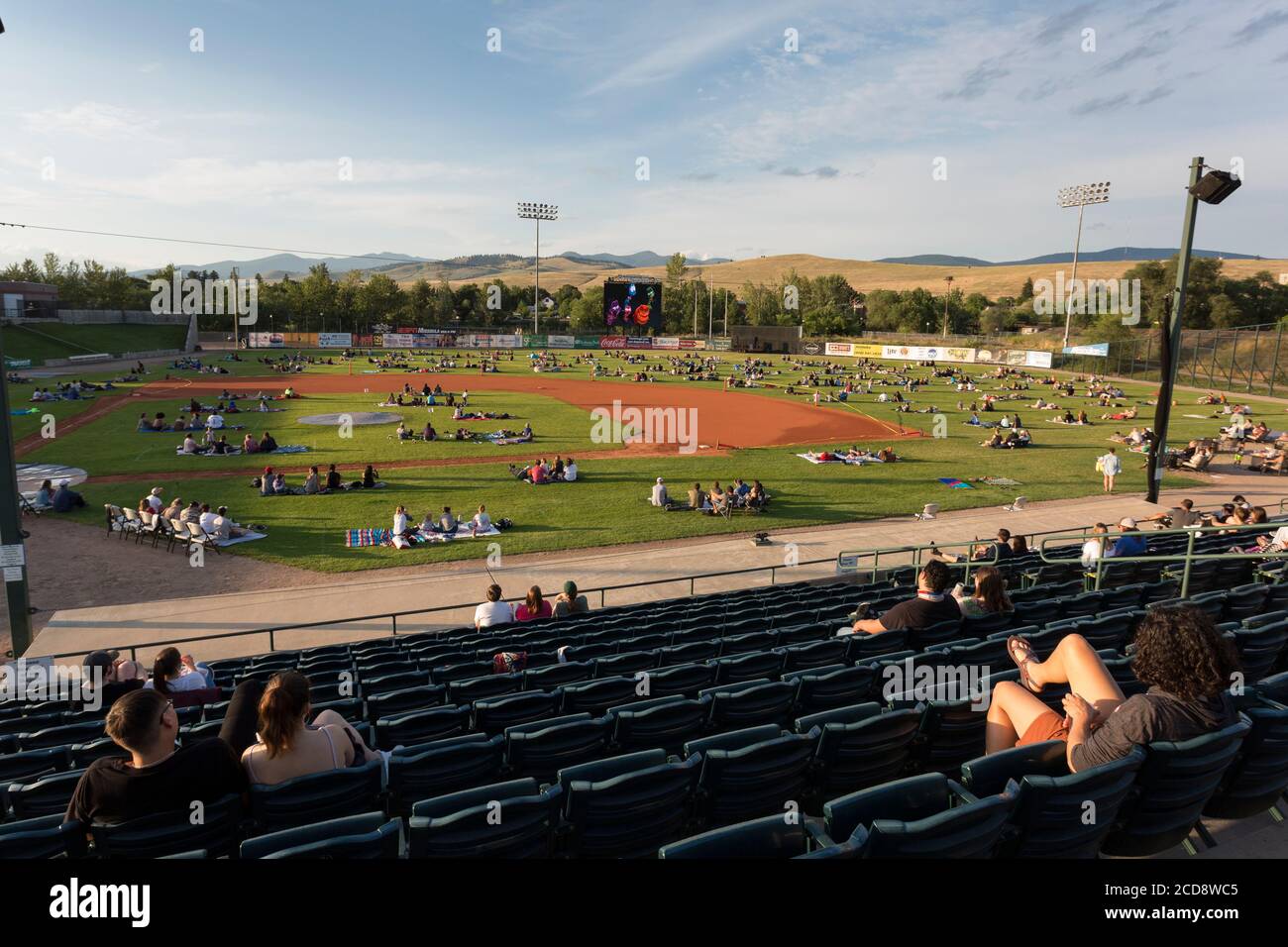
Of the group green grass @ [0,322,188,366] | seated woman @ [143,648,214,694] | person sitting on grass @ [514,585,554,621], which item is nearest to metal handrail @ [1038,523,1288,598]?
person sitting on grass @ [514,585,554,621]

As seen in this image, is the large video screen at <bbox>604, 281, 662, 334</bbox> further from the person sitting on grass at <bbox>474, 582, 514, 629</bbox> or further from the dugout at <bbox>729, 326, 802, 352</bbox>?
the person sitting on grass at <bbox>474, 582, 514, 629</bbox>

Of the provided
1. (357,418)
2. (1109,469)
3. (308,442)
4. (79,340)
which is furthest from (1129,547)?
(79,340)

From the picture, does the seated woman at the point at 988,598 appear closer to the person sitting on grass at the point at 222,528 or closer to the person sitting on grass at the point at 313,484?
the person sitting on grass at the point at 222,528

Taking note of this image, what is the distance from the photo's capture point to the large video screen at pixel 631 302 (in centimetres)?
7481

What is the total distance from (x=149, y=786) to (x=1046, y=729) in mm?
5606

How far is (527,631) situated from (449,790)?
6251 mm

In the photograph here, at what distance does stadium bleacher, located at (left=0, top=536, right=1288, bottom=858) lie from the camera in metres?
3.91

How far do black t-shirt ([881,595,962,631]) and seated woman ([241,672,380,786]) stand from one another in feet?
20.4

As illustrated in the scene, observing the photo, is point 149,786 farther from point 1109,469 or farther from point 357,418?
point 357,418

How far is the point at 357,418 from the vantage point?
135 ft

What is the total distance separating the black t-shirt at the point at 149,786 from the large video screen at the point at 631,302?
71786 millimetres

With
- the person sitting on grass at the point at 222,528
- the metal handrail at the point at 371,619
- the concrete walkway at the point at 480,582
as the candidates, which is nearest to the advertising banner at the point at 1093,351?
the concrete walkway at the point at 480,582
